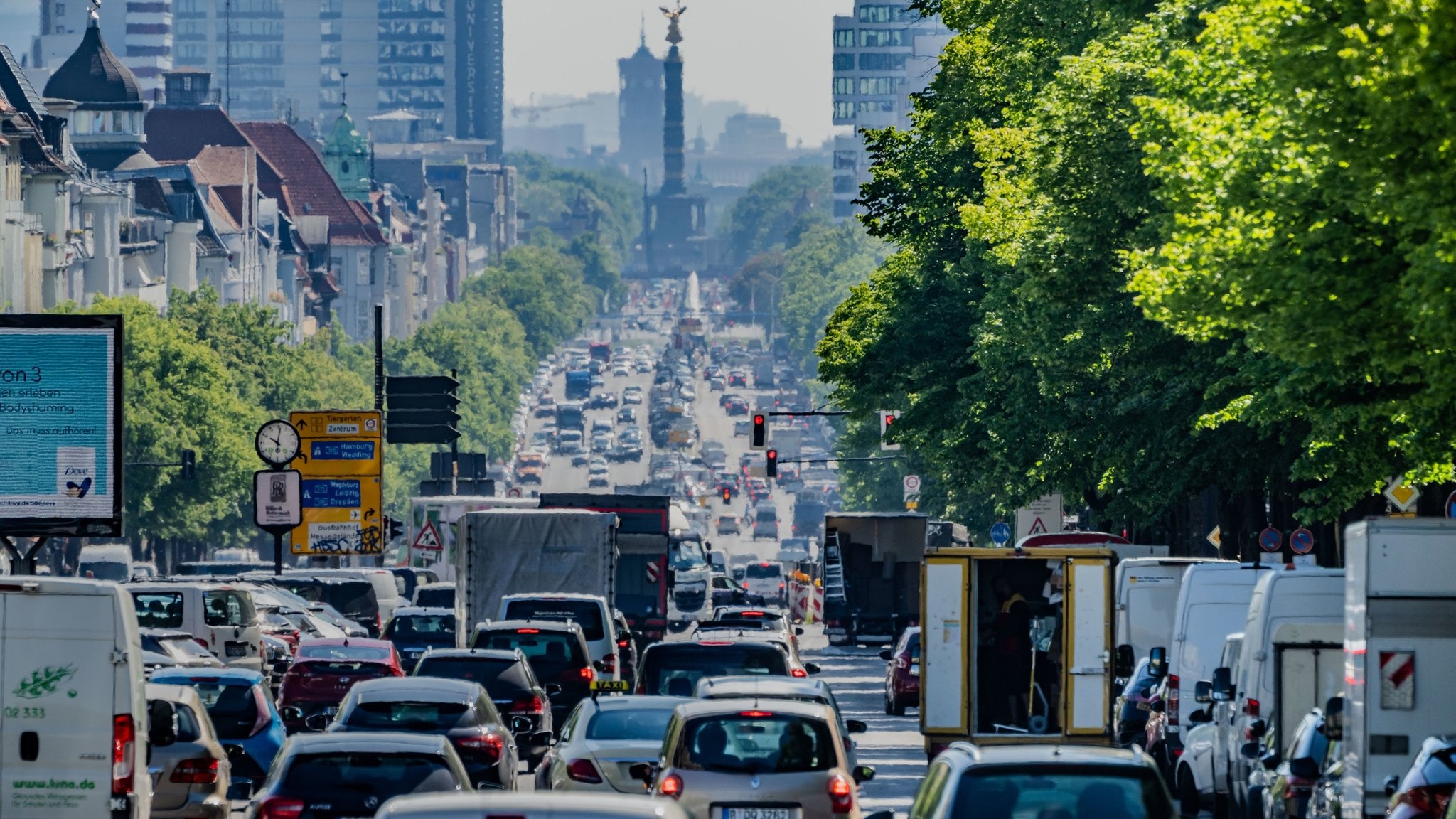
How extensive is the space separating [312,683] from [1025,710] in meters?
8.39

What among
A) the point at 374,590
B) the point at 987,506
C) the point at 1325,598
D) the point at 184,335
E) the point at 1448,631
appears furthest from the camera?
the point at 184,335

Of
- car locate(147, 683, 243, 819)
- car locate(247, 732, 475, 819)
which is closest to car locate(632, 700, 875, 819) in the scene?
car locate(247, 732, 475, 819)

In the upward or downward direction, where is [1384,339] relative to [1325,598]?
upward

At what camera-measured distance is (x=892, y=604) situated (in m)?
64.7

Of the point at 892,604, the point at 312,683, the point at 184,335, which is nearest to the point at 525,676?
the point at 312,683

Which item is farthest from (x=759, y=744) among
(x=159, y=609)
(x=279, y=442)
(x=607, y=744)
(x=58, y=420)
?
(x=279, y=442)

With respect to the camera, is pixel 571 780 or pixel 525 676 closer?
pixel 571 780

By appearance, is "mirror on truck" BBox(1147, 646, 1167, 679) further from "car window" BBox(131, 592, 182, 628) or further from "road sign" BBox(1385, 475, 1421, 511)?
"car window" BBox(131, 592, 182, 628)

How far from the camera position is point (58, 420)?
34.3 metres

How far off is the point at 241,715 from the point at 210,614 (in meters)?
14.0

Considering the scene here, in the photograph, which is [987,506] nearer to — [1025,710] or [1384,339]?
[1025,710]

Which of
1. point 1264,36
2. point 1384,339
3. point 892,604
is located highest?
point 1264,36

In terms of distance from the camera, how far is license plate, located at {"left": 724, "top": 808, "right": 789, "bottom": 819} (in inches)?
→ 759

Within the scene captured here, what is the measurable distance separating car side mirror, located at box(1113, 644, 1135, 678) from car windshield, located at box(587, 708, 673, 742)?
1248 centimetres
